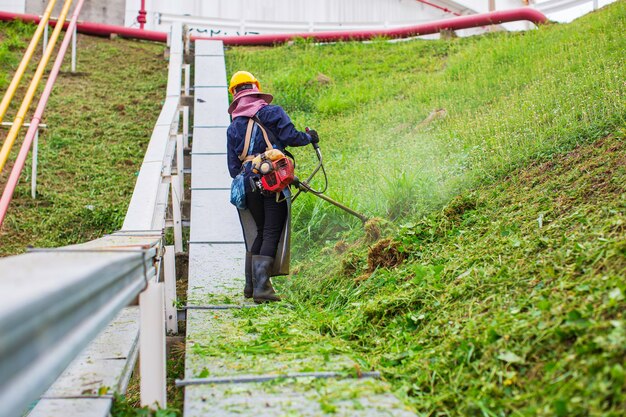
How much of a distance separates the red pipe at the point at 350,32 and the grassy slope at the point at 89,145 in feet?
1.51

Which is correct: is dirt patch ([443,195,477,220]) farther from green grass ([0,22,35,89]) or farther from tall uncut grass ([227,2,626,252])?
green grass ([0,22,35,89])

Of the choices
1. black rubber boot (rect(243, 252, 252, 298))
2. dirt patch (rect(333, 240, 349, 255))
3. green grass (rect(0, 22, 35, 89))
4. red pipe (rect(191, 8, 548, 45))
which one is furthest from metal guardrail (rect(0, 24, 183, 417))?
red pipe (rect(191, 8, 548, 45))

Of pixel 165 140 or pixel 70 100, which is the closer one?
pixel 165 140

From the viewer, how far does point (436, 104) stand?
→ 10148mm

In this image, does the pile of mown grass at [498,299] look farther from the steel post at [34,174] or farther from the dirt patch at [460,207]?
the steel post at [34,174]

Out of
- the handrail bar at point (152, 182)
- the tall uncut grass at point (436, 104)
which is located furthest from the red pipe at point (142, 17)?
the handrail bar at point (152, 182)

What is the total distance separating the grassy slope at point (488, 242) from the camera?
3084 mm

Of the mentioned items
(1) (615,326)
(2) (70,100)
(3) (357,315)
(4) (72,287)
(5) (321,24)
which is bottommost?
(3) (357,315)

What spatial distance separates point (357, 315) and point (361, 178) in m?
3.45

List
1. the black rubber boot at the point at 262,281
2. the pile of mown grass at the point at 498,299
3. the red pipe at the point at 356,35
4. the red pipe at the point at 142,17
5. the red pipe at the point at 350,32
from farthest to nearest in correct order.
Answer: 1. the red pipe at the point at 142,17
2. the red pipe at the point at 356,35
3. the red pipe at the point at 350,32
4. the black rubber boot at the point at 262,281
5. the pile of mown grass at the point at 498,299

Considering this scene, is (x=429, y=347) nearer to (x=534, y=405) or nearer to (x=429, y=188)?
(x=534, y=405)

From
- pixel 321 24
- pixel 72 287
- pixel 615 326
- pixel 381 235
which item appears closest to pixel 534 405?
pixel 615 326

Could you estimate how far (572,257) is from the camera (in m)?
3.85

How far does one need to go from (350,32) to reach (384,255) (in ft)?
36.1
